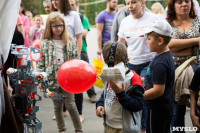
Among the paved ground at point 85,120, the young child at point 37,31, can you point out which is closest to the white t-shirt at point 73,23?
the paved ground at point 85,120

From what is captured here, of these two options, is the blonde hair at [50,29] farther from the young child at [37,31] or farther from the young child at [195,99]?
the young child at [37,31]

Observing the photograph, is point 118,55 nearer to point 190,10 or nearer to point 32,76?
point 32,76

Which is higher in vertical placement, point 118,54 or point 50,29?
point 50,29

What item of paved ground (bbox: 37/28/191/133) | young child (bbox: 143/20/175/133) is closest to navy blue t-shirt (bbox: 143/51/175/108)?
young child (bbox: 143/20/175/133)

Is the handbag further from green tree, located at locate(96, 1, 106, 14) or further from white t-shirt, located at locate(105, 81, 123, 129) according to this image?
green tree, located at locate(96, 1, 106, 14)

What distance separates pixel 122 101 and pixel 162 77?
590 mm

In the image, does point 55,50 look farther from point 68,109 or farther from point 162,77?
point 162,77

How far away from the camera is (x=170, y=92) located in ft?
9.52

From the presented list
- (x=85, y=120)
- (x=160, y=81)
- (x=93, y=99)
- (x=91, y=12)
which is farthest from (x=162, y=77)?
(x=91, y=12)

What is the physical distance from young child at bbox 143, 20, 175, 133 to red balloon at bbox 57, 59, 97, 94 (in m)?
0.56

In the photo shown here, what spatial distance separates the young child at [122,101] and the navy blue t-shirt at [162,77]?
0.34 meters

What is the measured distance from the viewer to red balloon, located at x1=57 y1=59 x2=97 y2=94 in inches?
111

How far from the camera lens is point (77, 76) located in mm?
2834

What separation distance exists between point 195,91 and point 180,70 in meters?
0.32
